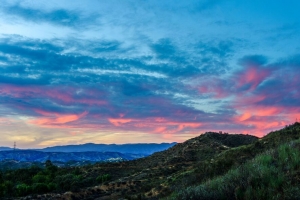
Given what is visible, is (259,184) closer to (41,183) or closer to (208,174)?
(208,174)

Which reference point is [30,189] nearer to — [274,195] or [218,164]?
[218,164]

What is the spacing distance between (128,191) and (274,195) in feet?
58.5

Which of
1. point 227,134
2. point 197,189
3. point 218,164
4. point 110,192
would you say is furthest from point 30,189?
point 227,134

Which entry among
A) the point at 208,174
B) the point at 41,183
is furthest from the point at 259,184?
the point at 41,183

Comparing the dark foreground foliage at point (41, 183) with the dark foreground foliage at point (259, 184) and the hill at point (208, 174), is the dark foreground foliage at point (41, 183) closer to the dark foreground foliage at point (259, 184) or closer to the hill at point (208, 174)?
the hill at point (208, 174)

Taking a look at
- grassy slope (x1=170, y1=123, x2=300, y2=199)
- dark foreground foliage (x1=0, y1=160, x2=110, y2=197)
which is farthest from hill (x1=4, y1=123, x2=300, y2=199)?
dark foreground foliage (x1=0, y1=160, x2=110, y2=197)

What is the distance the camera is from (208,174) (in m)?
Answer: 18.3

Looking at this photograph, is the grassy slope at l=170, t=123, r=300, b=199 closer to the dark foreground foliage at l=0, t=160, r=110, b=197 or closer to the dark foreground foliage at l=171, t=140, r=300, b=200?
the dark foreground foliage at l=171, t=140, r=300, b=200

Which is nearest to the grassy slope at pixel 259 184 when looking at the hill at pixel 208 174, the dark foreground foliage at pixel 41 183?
the hill at pixel 208 174

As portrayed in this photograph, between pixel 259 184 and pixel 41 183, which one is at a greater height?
pixel 259 184

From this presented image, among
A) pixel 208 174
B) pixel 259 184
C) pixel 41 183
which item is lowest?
pixel 41 183

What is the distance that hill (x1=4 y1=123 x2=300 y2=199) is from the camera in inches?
434

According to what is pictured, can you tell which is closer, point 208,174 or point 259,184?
point 259,184

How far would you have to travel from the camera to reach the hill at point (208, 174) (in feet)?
36.1
